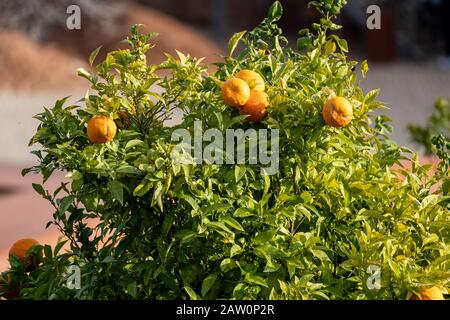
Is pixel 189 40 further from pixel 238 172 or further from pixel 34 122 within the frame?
pixel 238 172

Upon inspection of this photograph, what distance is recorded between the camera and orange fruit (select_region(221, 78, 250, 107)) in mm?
2271

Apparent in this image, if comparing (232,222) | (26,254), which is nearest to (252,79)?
(232,222)

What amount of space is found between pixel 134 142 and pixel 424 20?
34.1 ft

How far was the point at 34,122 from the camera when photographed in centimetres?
944

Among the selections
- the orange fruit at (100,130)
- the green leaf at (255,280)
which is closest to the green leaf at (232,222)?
the green leaf at (255,280)

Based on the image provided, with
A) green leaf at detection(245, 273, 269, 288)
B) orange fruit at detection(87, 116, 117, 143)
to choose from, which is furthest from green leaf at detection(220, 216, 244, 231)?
orange fruit at detection(87, 116, 117, 143)

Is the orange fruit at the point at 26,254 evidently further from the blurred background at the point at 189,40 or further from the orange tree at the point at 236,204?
the blurred background at the point at 189,40

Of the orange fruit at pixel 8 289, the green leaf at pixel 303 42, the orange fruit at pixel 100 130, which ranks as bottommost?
the orange fruit at pixel 8 289

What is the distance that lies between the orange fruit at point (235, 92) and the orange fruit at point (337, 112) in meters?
0.20

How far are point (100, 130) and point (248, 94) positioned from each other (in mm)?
378

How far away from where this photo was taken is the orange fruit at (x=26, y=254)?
2.73 m

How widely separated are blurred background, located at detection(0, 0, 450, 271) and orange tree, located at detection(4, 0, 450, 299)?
22.2 feet

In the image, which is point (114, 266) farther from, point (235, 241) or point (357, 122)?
point (357, 122)
